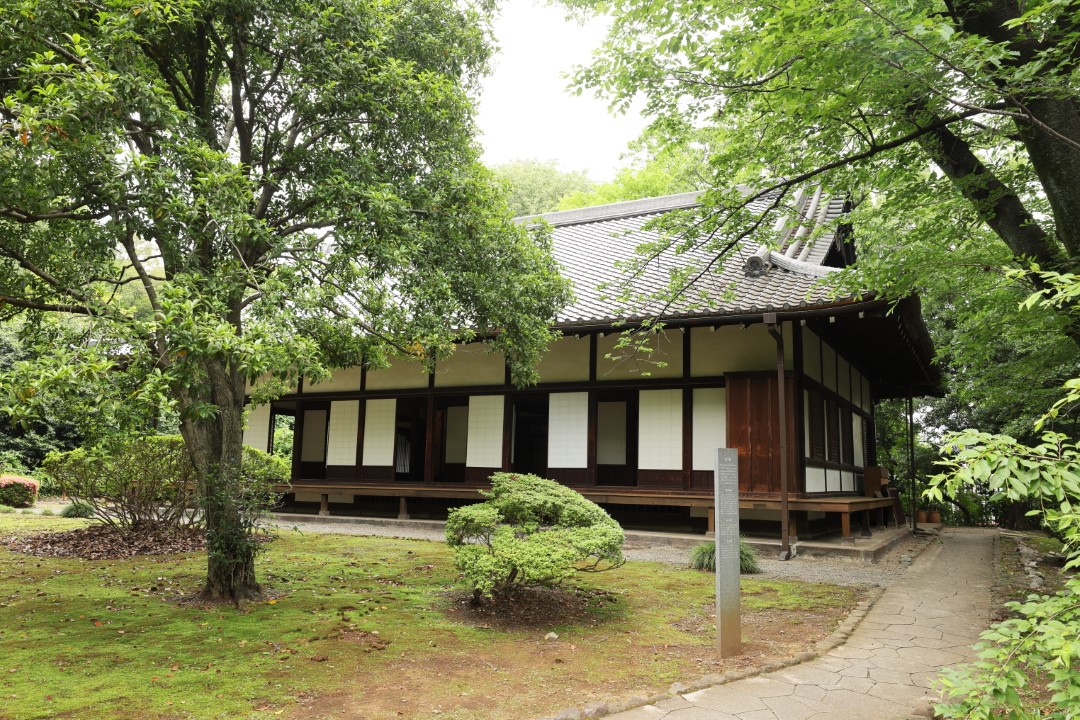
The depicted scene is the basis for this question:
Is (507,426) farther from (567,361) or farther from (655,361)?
(655,361)

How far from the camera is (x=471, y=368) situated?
13625 mm

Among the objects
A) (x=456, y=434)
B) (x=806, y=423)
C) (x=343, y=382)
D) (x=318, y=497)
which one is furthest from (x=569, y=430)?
(x=318, y=497)

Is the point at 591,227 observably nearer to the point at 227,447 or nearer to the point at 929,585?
the point at 929,585

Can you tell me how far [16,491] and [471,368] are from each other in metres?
12.0

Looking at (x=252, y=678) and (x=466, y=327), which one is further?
(x=466, y=327)

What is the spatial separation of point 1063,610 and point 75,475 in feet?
37.5

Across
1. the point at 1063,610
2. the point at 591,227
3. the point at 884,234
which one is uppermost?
the point at 591,227

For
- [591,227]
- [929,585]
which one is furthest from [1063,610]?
[591,227]

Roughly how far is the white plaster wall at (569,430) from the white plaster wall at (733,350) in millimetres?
2166

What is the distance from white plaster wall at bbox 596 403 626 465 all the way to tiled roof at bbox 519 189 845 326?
3.19m

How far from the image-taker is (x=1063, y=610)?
8.10 ft

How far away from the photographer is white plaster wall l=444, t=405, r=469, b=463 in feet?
55.7

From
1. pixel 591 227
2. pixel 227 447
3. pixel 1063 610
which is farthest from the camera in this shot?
pixel 591 227

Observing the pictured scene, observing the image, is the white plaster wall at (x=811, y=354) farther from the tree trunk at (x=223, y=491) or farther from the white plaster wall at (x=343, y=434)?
the white plaster wall at (x=343, y=434)
